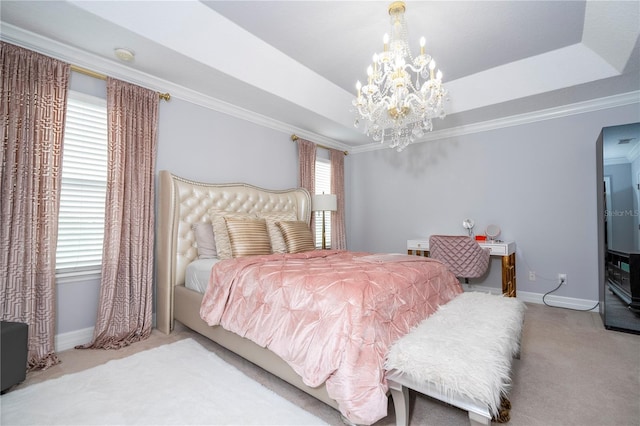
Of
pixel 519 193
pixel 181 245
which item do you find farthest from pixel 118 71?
pixel 519 193

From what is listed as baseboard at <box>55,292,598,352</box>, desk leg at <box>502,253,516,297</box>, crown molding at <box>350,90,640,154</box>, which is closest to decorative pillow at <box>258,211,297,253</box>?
baseboard at <box>55,292,598,352</box>

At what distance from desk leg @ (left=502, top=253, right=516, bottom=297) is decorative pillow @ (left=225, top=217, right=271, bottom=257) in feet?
8.86

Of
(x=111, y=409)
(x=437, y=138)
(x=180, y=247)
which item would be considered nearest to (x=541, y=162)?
(x=437, y=138)

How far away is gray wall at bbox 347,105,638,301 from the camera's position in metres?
3.52

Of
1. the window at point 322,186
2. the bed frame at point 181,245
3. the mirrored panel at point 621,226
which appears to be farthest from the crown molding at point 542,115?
the bed frame at point 181,245

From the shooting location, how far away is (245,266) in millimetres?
2225

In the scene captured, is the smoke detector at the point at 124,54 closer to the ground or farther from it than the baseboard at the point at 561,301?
farther from it

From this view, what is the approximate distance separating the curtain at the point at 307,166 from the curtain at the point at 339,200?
453 mm

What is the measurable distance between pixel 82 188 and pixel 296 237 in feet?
6.49

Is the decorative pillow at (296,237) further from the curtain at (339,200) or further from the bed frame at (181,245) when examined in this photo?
the curtain at (339,200)

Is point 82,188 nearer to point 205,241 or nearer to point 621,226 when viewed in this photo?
point 205,241

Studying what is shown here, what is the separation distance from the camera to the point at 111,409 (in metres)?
1.63

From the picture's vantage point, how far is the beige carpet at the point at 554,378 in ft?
5.21

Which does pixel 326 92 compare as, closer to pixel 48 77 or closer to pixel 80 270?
pixel 48 77
